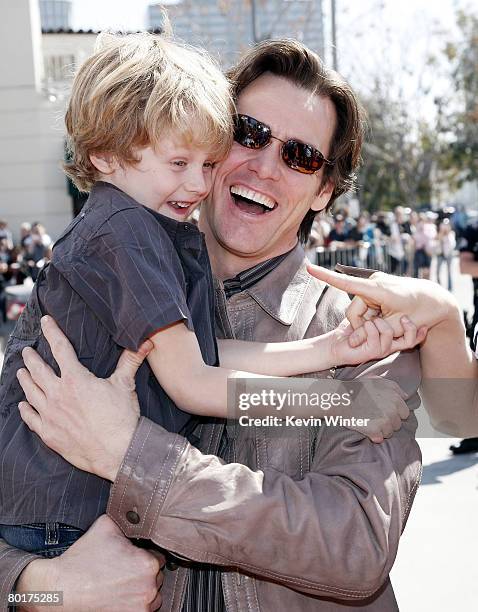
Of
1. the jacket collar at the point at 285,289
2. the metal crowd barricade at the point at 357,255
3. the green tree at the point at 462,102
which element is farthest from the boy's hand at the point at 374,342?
the green tree at the point at 462,102

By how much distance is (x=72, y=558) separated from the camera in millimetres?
2057

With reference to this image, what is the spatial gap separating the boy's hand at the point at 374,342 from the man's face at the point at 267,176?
23.6 inches

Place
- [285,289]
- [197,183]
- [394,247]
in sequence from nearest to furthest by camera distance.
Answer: [197,183]
[285,289]
[394,247]

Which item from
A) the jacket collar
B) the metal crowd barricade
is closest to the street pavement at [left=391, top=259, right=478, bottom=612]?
the jacket collar

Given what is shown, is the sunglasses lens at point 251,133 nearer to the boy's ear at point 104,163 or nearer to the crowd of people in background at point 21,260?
the boy's ear at point 104,163

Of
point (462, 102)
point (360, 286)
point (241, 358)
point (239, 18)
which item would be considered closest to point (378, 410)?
point (360, 286)

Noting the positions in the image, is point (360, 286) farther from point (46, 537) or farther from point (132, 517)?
point (46, 537)

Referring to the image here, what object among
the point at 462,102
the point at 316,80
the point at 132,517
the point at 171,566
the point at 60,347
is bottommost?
the point at 462,102

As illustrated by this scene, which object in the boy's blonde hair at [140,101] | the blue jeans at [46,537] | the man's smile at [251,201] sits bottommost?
the blue jeans at [46,537]

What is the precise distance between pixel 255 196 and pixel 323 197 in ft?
1.17

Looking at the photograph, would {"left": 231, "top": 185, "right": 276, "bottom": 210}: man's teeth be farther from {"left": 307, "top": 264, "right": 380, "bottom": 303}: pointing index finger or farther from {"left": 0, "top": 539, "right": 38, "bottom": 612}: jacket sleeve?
{"left": 0, "top": 539, "right": 38, "bottom": 612}: jacket sleeve

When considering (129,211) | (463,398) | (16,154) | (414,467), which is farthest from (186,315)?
(16,154)

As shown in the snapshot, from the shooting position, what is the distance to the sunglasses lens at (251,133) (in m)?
2.72

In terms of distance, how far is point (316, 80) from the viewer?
2.79 metres
